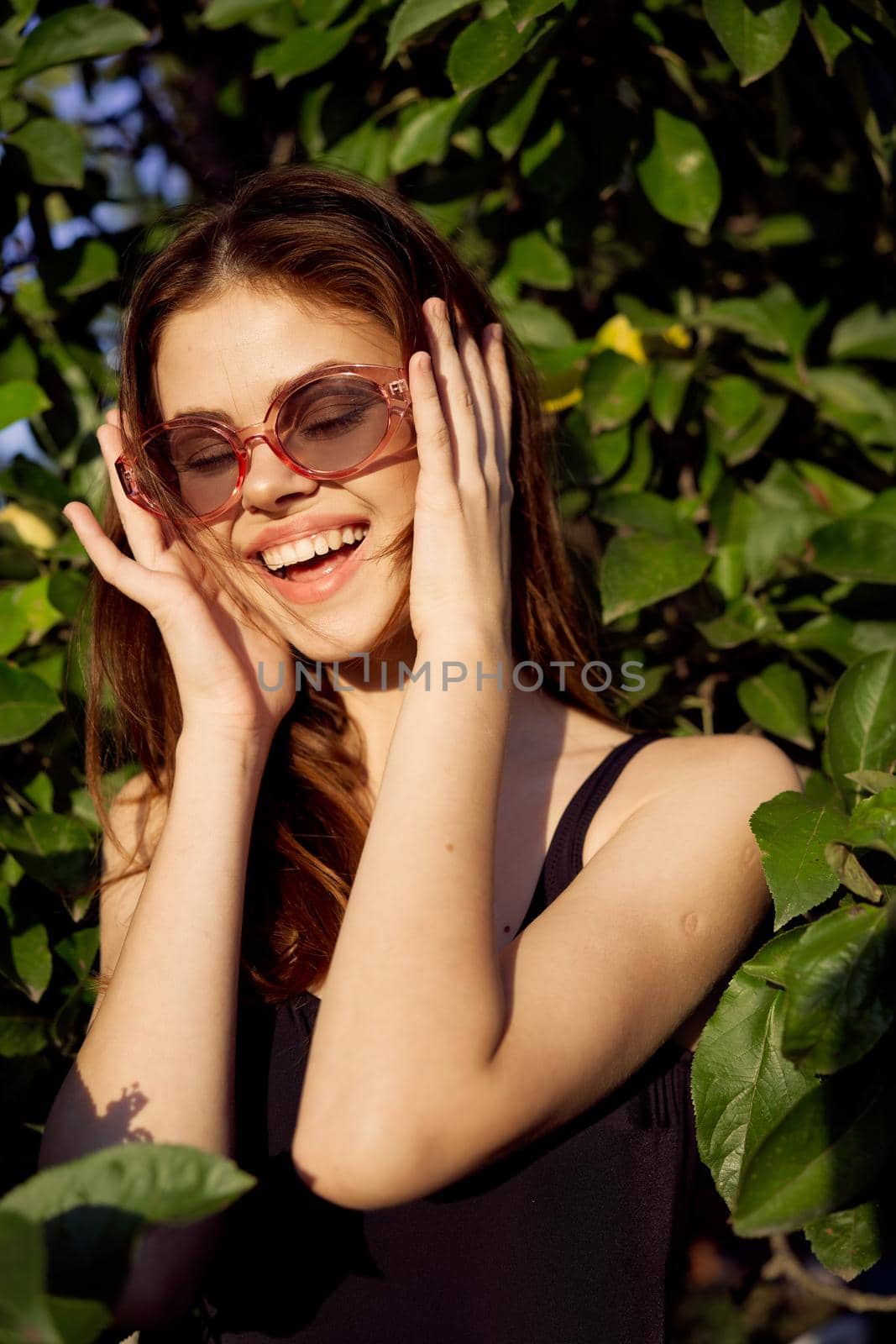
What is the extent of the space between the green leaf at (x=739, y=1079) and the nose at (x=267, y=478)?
803mm

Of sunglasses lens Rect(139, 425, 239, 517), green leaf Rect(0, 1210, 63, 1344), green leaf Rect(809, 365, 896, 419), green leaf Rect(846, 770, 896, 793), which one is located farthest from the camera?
green leaf Rect(809, 365, 896, 419)

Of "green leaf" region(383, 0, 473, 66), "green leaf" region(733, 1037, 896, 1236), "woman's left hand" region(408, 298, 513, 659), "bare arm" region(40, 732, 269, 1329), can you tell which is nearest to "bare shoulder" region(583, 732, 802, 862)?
"woman's left hand" region(408, 298, 513, 659)

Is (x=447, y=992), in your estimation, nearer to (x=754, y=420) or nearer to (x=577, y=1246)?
(x=577, y=1246)

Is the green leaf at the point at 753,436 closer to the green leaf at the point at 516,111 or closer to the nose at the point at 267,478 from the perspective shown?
the green leaf at the point at 516,111

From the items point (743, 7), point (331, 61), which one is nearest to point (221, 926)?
point (743, 7)

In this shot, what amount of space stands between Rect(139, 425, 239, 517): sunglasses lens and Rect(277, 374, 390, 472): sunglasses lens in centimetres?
9

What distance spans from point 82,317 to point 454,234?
693 millimetres

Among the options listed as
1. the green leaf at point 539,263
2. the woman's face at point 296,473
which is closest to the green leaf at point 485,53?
the woman's face at point 296,473

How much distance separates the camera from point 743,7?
59.6 inches

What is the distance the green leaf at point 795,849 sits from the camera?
1.13 m

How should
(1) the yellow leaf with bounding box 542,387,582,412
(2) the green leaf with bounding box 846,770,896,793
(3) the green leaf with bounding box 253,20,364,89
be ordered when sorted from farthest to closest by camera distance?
(1) the yellow leaf with bounding box 542,387,582,412 < (3) the green leaf with bounding box 253,20,364,89 < (2) the green leaf with bounding box 846,770,896,793

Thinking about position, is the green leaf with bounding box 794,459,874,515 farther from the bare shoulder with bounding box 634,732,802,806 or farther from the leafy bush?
the bare shoulder with bounding box 634,732,802,806

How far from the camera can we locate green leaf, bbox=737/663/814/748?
169 centimetres

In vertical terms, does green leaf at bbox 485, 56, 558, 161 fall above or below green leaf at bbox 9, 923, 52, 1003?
above
